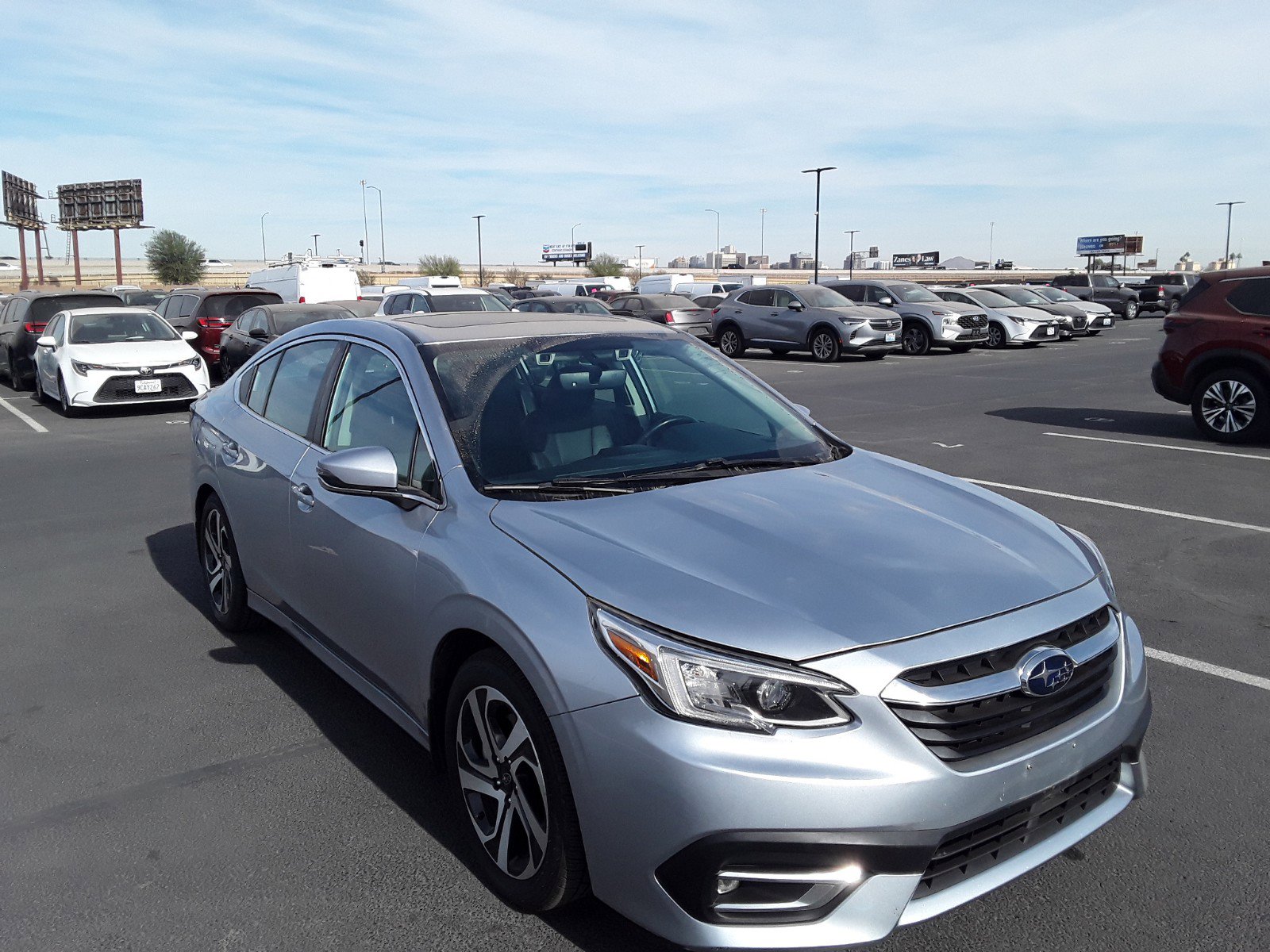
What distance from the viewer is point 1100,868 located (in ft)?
9.98

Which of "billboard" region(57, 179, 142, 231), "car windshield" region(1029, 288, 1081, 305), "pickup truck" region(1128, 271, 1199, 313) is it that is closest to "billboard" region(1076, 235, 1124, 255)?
"pickup truck" region(1128, 271, 1199, 313)

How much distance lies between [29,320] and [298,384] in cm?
1606

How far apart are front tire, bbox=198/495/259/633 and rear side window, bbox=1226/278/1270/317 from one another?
10307mm

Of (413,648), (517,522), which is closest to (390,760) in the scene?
(413,648)

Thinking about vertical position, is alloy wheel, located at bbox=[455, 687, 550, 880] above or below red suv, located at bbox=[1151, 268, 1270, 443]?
below

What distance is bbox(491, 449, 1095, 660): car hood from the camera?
249 centimetres

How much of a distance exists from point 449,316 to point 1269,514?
251 inches

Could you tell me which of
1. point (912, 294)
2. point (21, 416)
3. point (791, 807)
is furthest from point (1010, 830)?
point (912, 294)

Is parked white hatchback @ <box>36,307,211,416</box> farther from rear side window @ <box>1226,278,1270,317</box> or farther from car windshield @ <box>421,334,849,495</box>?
rear side window @ <box>1226,278,1270,317</box>

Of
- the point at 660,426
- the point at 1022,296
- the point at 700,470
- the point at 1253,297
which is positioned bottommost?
the point at 700,470

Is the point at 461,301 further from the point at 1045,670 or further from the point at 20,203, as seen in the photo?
the point at 20,203

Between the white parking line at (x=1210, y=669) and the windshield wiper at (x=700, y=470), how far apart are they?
82.7 inches

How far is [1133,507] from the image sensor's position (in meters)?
7.87

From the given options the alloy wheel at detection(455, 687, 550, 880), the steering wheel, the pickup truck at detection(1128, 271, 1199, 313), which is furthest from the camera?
the pickup truck at detection(1128, 271, 1199, 313)
